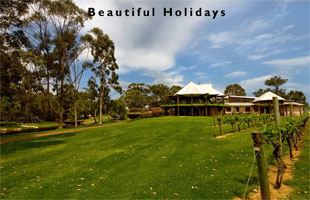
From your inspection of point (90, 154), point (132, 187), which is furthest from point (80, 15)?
point (132, 187)

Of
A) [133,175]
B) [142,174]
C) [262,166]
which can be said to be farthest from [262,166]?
[133,175]

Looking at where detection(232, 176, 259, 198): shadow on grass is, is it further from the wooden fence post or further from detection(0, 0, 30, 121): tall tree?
detection(0, 0, 30, 121): tall tree

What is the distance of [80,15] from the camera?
83.3 ft

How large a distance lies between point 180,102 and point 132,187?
1402 inches

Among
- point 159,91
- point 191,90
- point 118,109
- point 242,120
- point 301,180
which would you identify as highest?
point 159,91

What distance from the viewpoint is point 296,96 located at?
2606 inches

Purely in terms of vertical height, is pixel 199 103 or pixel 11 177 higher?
pixel 199 103

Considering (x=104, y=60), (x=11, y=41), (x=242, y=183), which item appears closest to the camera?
(x=242, y=183)

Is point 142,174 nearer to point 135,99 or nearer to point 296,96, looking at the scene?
point 135,99

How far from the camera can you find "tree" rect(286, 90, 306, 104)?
6639 cm

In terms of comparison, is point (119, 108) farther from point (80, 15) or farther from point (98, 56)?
point (80, 15)

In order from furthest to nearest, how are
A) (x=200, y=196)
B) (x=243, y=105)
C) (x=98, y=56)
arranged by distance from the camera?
(x=243, y=105)
(x=98, y=56)
(x=200, y=196)

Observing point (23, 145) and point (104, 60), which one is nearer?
point (23, 145)

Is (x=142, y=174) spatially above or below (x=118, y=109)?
below
